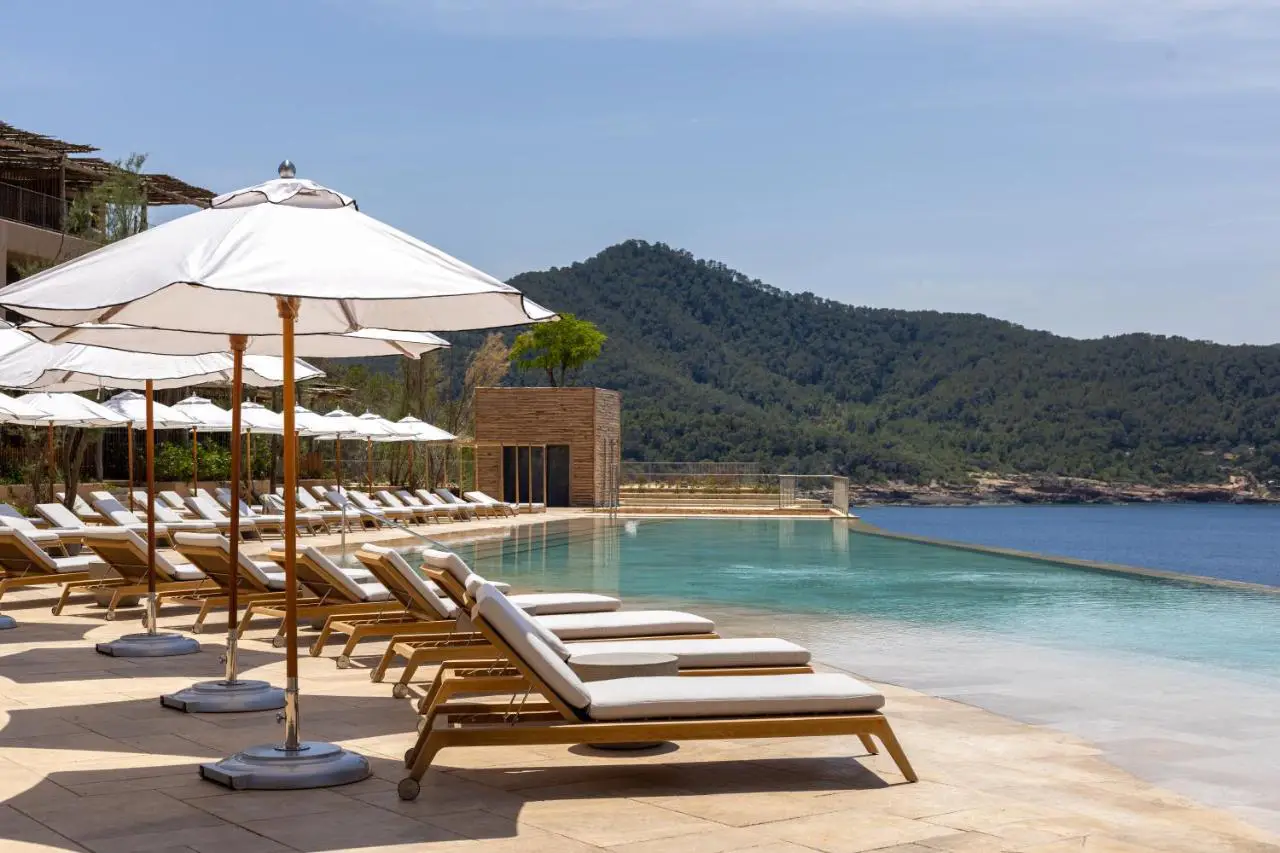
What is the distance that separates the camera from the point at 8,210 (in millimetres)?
28141

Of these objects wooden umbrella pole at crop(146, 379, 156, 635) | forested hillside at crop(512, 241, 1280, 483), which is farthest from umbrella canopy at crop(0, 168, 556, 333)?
forested hillside at crop(512, 241, 1280, 483)

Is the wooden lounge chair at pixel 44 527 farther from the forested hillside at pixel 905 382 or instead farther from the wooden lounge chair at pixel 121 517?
the forested hillside at pixel 905 382

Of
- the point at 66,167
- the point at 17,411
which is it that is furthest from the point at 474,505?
the point at 17,411

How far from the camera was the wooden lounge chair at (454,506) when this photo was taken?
27109mm

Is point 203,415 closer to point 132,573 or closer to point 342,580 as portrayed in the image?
point 132,573

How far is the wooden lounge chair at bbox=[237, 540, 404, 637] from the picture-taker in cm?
834

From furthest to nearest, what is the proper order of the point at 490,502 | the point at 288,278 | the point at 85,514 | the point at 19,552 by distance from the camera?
the point at 490,502 → the point at 85,514 → the point at 19,552 → the point at 288,278

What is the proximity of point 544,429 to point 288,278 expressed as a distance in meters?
32.2

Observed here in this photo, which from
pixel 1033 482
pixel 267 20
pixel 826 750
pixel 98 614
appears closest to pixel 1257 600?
pixel 826 750

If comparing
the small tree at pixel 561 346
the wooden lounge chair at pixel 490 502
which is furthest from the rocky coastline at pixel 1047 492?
the wooden lounge chair at pixel 490 502

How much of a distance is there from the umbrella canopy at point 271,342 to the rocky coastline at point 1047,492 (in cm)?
5792

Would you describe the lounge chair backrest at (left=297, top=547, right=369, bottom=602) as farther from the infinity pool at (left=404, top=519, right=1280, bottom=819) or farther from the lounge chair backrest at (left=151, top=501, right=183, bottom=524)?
the lounge chair backrest at (left=151, top=501, right=183, bottom=524)

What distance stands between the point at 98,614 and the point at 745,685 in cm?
692

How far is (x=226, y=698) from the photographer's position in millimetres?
6391
